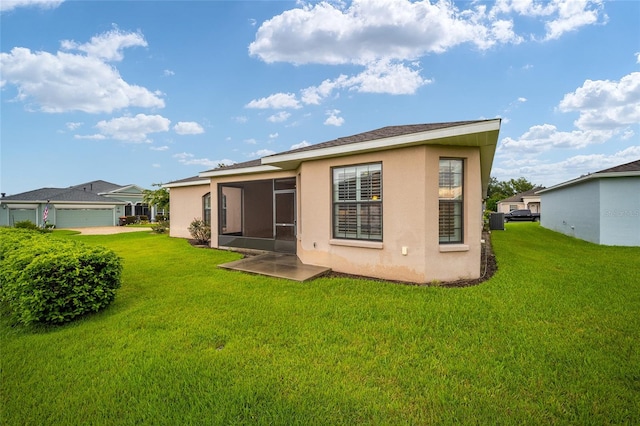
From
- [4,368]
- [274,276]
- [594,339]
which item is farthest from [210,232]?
[594,339]

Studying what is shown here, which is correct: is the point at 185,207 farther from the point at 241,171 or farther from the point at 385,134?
the point at 385,134

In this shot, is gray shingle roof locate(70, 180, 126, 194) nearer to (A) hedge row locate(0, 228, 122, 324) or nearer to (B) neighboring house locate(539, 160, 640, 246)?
(A) hedge row locate(0, 228, 122, 324)

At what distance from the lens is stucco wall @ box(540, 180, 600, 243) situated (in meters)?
13.3

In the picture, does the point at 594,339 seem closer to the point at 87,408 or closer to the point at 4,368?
the point at 87,408

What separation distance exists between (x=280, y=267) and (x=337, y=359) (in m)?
4.84

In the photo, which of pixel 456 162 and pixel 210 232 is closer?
pixel 456 162

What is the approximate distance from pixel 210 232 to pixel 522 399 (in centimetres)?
1281

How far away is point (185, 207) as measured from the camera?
15.7m

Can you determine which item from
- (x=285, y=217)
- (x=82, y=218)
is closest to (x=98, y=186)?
(x=82, y=218)

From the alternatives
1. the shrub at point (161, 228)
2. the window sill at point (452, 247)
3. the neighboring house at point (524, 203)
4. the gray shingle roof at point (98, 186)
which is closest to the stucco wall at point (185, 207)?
the shrub at point (161, 228)

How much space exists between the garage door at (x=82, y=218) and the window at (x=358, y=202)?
32569 millimetres

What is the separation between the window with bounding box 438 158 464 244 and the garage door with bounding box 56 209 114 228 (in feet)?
115

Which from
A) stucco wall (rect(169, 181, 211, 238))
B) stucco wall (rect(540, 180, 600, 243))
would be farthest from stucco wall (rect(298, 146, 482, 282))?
stucco wall (rect(540, 180, 600, 243))

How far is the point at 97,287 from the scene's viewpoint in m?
4.71
